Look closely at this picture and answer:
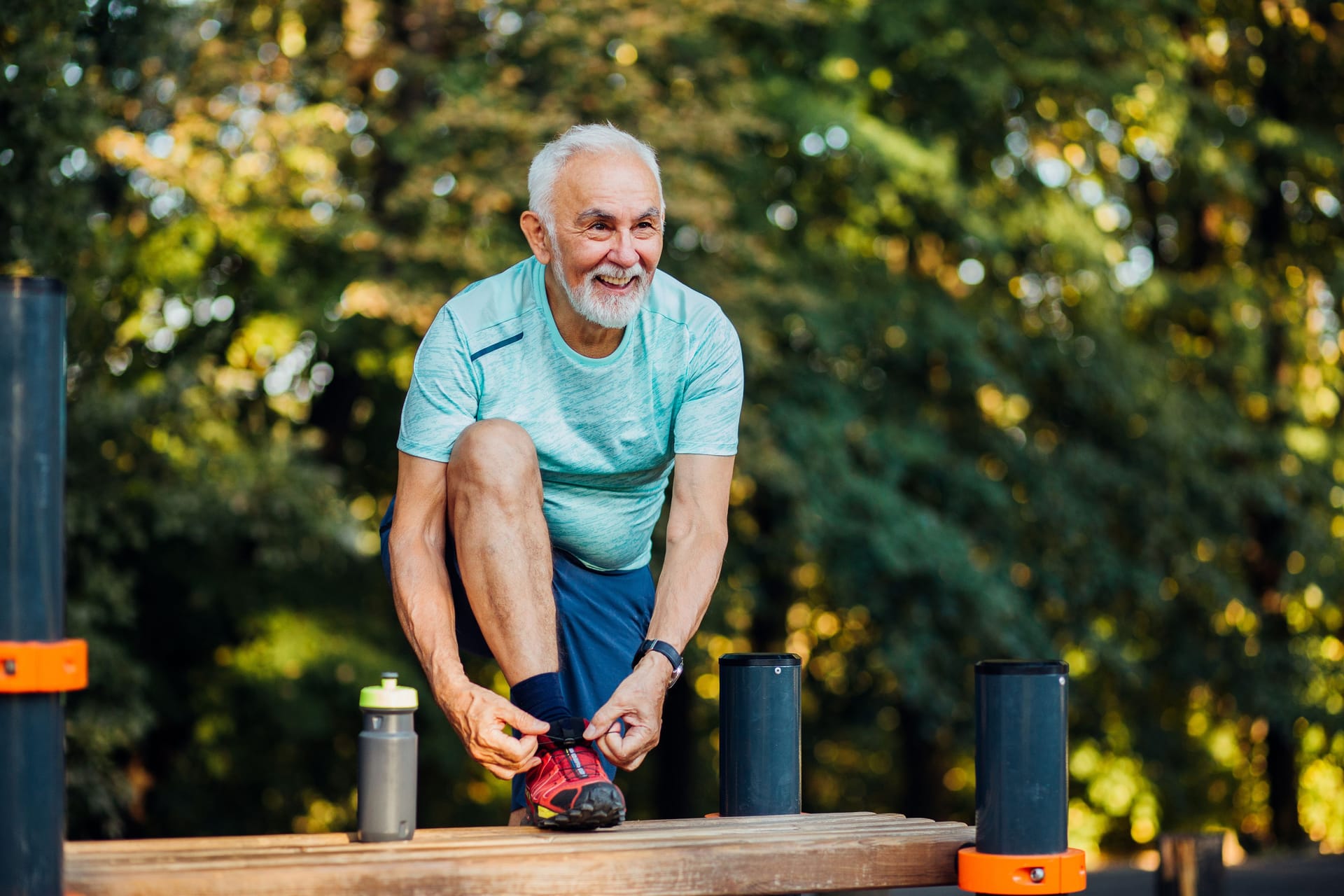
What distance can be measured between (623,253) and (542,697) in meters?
0.82

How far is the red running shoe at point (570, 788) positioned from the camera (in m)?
2.35

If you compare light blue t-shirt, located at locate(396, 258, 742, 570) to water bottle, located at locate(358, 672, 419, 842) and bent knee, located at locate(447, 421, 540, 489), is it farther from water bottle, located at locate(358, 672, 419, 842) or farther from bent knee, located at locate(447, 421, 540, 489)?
water bottle, located at locate(358, 672, 419, 842)

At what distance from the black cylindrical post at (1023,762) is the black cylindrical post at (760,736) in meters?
0.57

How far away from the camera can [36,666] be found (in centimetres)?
180

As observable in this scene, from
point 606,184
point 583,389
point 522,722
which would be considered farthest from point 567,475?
point 522,722

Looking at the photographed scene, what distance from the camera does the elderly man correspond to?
8.47 ft

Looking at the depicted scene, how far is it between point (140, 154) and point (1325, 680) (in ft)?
26.7

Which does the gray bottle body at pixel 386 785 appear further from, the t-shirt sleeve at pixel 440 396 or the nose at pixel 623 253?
the nose at pixel 623 253

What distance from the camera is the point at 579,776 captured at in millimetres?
2418

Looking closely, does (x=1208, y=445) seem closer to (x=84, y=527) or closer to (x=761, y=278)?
(x=761, y=278)

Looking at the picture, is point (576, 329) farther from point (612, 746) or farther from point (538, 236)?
point (612, 746)

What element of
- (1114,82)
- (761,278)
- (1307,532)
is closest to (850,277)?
(761,278)

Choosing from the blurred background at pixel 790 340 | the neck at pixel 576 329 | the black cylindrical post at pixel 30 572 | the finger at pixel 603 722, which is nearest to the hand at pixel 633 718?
the finger at pixel 603 722

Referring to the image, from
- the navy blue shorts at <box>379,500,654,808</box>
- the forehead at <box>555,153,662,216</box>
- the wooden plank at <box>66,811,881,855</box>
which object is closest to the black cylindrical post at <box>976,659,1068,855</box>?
the wooden plank at <box>66,811,881,855</box>
